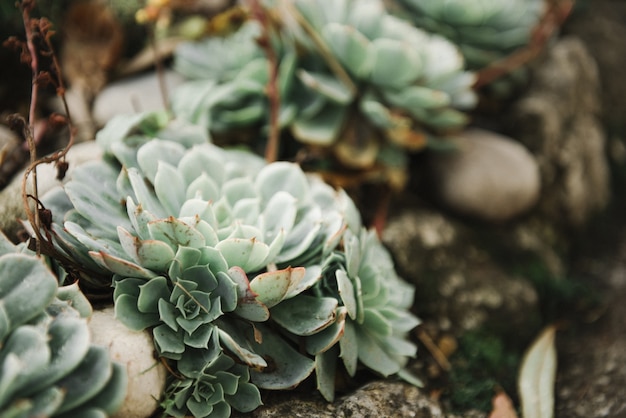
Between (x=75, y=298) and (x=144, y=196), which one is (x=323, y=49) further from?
(x=75, y=298)

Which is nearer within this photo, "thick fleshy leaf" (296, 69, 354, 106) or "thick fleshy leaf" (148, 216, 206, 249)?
"thick fleshy leaf" (148, 216, 206, 249)

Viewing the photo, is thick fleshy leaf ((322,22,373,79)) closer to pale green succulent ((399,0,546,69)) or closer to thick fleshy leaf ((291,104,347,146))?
thick fleshy leaf ((291,104,347,146))

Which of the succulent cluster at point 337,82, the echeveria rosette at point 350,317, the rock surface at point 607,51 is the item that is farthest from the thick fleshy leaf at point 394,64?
the rock surface at point 607,51

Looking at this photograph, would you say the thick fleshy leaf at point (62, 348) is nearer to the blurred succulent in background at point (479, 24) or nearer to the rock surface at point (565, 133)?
the blurred succulent in background at point (479, 24)

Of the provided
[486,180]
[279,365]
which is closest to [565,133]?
[486,180]

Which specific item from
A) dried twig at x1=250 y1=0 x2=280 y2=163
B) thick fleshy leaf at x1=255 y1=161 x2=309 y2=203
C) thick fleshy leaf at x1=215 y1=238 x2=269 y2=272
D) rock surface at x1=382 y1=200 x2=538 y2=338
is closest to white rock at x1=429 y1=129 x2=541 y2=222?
rock surface at x1=382 y1=200 x2=538 y2=338
